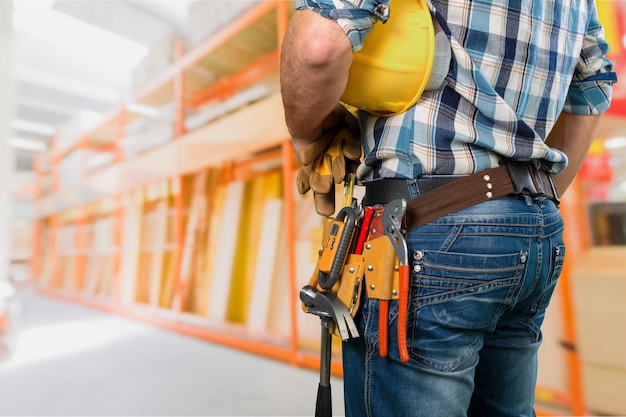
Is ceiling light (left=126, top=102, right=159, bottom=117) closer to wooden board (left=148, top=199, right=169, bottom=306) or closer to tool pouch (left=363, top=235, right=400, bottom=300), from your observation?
wooden board (left=148, top=199, right=169, bottom=306)

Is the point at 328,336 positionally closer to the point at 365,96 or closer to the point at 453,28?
the point at 365,96

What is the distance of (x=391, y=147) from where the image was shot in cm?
55

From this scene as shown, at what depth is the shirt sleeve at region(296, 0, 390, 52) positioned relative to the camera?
47cm

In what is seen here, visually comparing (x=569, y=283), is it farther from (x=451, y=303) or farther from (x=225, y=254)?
(x=225, y=254)

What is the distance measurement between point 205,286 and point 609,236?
2600mm

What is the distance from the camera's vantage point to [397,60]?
548 mm

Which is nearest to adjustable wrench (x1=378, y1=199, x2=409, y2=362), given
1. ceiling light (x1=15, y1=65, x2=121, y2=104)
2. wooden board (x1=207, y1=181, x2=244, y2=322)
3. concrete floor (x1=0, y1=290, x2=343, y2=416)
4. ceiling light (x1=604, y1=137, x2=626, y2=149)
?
concrete floor (x1=0, y1=290, x2=343, y2=416)

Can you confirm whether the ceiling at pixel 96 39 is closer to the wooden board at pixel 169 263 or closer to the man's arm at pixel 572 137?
the wooden board at pixel 169 263

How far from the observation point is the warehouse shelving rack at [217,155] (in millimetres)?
2107

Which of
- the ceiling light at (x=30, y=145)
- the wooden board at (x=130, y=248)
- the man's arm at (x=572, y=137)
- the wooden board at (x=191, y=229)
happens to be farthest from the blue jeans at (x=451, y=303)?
the ceiling light at (x=30, y=145)

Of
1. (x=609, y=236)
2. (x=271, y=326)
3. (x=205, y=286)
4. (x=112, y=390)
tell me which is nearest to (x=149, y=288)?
(x=205, y=286)

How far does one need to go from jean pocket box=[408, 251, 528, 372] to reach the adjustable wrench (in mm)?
28

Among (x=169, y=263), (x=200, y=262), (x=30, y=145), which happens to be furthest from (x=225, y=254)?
(x=30, y=145)

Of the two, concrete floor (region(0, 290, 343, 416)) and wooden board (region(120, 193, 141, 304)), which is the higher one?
wooden board (region(120, 193, 141, 304))
